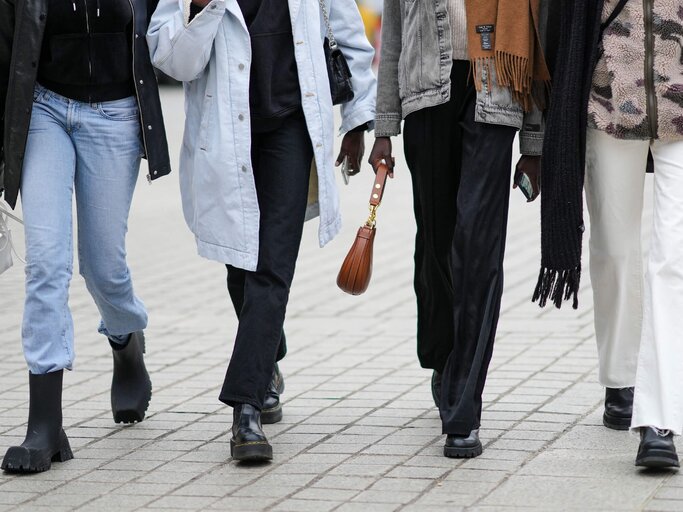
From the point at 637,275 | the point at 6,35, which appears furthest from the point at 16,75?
the point at 637,275

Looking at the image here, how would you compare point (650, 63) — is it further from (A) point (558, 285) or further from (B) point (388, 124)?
(B) point (388, 124)

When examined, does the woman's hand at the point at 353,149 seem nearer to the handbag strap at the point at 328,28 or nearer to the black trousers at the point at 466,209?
the black trousers at the point at 466,209

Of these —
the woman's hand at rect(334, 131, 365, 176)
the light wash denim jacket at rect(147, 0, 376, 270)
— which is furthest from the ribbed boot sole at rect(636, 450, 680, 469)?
the woman's hand at rect(334, 131, 365, 176)

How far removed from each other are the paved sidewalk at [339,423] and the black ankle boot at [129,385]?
0.07 metres

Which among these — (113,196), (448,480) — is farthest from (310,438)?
(113,196)

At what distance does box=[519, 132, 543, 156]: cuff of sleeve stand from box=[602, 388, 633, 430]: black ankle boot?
91 centimetres

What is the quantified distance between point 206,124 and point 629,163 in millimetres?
1400

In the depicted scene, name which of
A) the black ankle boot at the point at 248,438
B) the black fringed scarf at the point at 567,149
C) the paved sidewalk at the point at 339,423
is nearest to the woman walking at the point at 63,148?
the paved sidewalk at the point at 339,423

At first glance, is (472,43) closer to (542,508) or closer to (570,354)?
(542,508)

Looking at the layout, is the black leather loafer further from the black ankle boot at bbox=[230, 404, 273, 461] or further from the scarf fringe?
the scarf fringe

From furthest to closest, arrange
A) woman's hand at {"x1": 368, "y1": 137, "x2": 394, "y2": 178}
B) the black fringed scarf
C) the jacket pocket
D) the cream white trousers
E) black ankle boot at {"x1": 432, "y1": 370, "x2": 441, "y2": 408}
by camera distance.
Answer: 1. black ankle boot at {"x1": 432, "y1": 370, "x2": 441, "y2": 408}
2. woman's hand at {"x1": 368, "y1": 137, "x2": 394, "y2": 178}
3. the jacket pocket
4. the black fringed scarf
5. the cream white trousers

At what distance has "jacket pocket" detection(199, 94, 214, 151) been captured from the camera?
4.53 meters

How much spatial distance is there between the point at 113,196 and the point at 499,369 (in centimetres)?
205

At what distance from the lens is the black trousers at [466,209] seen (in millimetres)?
4480
